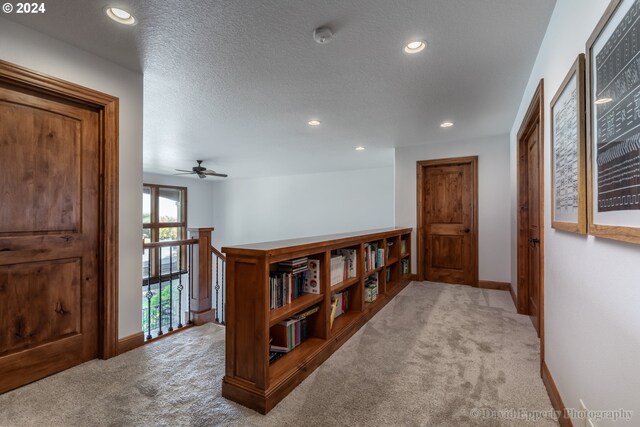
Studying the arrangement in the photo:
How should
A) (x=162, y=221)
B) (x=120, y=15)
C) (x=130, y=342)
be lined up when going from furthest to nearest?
(x=162, y=221) < (x=130, y=342) < (x=120, y=15)

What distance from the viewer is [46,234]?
2020 mm

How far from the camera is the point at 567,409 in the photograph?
1462 mm

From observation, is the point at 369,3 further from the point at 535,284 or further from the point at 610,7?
the point at 535,284

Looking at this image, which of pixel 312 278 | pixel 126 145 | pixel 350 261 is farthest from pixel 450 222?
pixel 126 145

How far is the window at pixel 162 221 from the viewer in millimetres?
7883

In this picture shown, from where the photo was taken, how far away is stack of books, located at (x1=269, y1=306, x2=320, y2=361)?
2070mm

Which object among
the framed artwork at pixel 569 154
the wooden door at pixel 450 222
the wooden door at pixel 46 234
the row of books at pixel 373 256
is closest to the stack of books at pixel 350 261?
the row of books at pixel 373 256

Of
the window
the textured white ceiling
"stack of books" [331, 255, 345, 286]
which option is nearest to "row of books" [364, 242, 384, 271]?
"stack of books" [331, 255, 345, 286]

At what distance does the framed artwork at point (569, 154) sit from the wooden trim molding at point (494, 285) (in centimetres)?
299

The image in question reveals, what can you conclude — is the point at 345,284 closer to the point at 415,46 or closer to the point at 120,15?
the point at 415,46

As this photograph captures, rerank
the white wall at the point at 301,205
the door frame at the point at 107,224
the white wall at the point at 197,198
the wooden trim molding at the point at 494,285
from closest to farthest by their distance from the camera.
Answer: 1. the door frame at the point at 107,224
2. the wooden trim molding at the point at 494,285
3. the white wall at the point at 301,205
4. the white wall at the point at 197,198

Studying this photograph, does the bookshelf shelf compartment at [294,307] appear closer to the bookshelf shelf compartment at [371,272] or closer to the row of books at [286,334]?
the row of books at [286,334]

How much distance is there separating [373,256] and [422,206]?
Result: 1934 millimetres

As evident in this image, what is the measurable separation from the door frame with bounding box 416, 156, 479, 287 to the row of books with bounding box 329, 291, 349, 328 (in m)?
2.29
